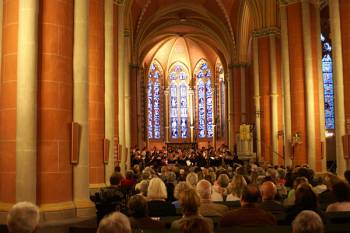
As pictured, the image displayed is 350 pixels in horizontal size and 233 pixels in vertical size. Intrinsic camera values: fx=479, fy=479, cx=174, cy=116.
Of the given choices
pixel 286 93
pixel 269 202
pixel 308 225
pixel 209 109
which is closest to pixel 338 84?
pixel 286 93

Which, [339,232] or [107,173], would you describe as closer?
[339,232]

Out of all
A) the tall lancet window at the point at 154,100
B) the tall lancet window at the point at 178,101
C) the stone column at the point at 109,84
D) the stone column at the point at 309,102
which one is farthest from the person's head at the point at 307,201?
the tall lancet window at the point at 178,101

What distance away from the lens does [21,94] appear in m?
7.27

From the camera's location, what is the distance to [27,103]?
7273mm

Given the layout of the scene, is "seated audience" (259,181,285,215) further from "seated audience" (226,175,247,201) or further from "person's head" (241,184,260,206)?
"person's head" (241,184,260,206)

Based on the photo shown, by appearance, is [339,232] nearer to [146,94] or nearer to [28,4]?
[28,4]

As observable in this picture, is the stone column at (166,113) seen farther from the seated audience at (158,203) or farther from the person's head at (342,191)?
the person's head at (342,191)

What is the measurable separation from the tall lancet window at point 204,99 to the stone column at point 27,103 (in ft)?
119

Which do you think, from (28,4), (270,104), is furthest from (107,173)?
(270,104)

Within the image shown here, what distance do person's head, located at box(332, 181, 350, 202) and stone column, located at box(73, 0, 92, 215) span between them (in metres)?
4.00

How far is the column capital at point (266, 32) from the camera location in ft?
80.2

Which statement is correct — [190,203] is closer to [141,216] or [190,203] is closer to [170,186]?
[141,216]

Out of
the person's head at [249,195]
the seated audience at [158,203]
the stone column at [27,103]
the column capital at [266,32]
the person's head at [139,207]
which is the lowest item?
the seated audience at [158,203]

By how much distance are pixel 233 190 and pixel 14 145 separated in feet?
12.5
